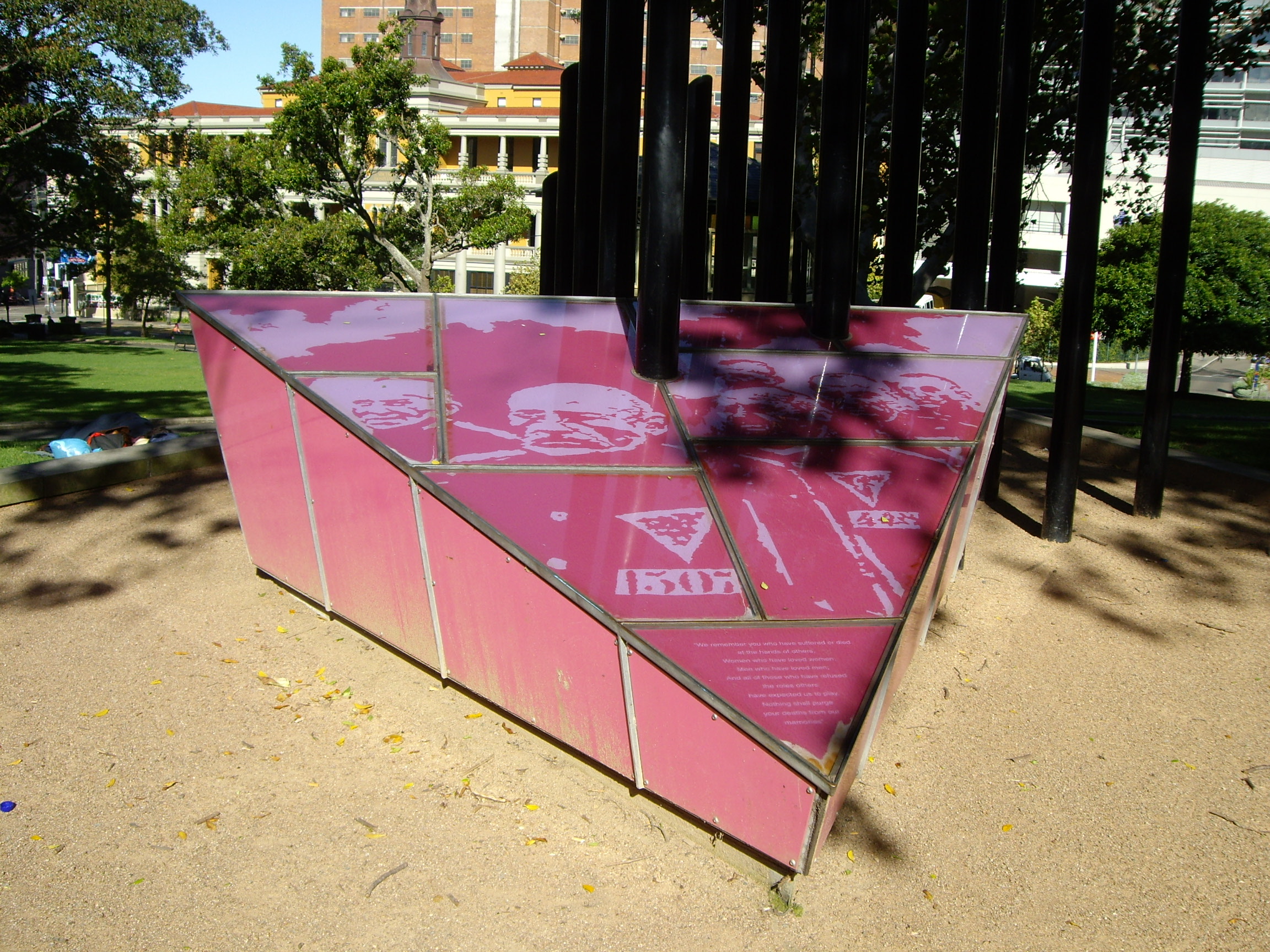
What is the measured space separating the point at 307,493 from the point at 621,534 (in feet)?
5.92

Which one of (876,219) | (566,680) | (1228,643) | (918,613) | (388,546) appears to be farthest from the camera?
(876,219)

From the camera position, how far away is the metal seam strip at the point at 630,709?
3.40 metres

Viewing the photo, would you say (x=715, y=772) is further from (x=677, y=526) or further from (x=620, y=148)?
(x=620, y=148)

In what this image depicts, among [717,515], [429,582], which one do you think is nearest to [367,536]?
[429,582]

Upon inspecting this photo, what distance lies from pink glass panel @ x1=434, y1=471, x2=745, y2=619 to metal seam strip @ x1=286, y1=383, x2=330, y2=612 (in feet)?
3.30

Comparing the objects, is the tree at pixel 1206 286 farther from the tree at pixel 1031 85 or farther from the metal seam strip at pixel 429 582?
the metal seam strip at pixel 429 582

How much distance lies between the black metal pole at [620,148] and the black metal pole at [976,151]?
7.63ft

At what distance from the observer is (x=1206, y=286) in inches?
953

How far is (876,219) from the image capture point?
1465cm

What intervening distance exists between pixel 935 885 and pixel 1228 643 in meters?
3.06

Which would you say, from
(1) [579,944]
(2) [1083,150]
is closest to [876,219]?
(2) [1083,150]

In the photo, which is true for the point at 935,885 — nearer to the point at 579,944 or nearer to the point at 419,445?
the point at 579,944

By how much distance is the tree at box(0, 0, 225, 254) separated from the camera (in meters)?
25.1

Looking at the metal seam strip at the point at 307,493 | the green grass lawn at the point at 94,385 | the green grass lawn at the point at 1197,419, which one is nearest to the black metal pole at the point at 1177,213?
the green grass lawn at the point at 1197,419
